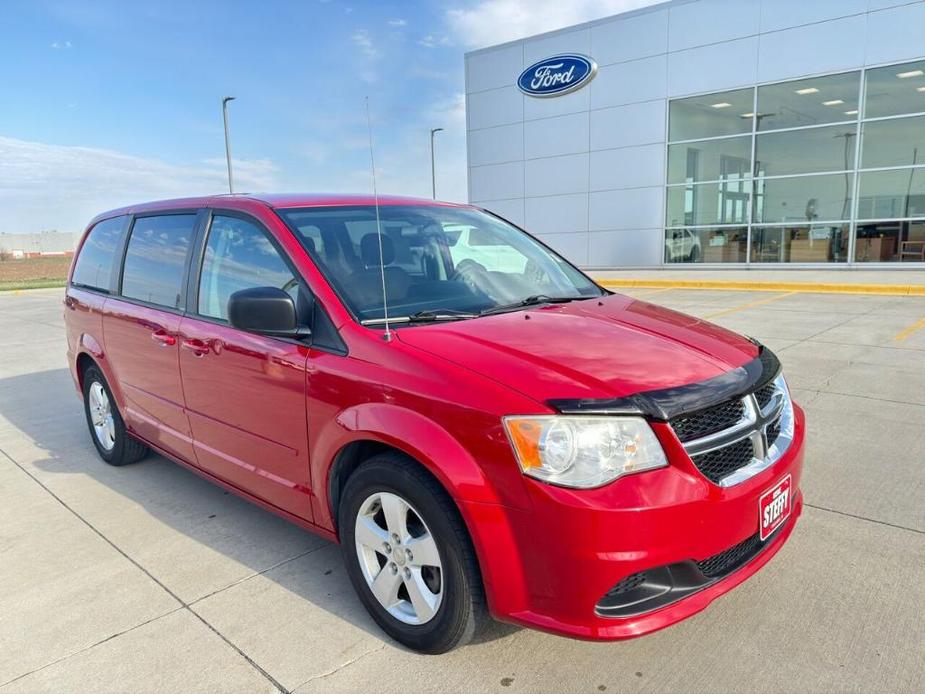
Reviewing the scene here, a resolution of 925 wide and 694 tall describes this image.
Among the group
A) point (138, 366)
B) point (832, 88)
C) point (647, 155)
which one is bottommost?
point (138, 366)

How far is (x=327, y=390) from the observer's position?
8.61 feet

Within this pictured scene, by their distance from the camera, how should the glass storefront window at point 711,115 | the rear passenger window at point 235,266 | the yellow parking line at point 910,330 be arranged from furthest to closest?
1. the glass storefront window at point 711,115
2. the yellow parking line at point 910,330
3. the rear passenger window at point 235,266

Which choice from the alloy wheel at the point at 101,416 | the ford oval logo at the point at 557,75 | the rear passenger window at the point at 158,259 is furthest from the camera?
the ford oval logo at the point at 557,75

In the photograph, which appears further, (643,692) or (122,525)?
(122,525)

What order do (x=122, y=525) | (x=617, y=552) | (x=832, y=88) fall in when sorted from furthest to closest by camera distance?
(x=832, y=88) < (x=122, y=525) < (x=617, y=552)

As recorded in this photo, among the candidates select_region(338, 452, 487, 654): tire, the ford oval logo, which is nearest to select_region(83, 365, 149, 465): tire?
select_region(338, 452, 487, 654): tire

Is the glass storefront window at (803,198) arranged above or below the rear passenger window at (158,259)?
above

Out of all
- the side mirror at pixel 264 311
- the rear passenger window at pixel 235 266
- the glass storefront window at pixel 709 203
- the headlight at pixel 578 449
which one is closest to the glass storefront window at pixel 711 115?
the glass storefront window at pixel 709 203

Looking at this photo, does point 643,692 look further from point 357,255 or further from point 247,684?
point 357,255

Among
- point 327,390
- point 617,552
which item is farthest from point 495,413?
point 327,390

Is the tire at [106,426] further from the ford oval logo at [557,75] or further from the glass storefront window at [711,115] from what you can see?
the ford oval logo at [557,75]

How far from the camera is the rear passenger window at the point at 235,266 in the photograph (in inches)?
119

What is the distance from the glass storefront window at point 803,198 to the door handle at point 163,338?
58.7 ft

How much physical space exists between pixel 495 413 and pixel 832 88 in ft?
60.8
